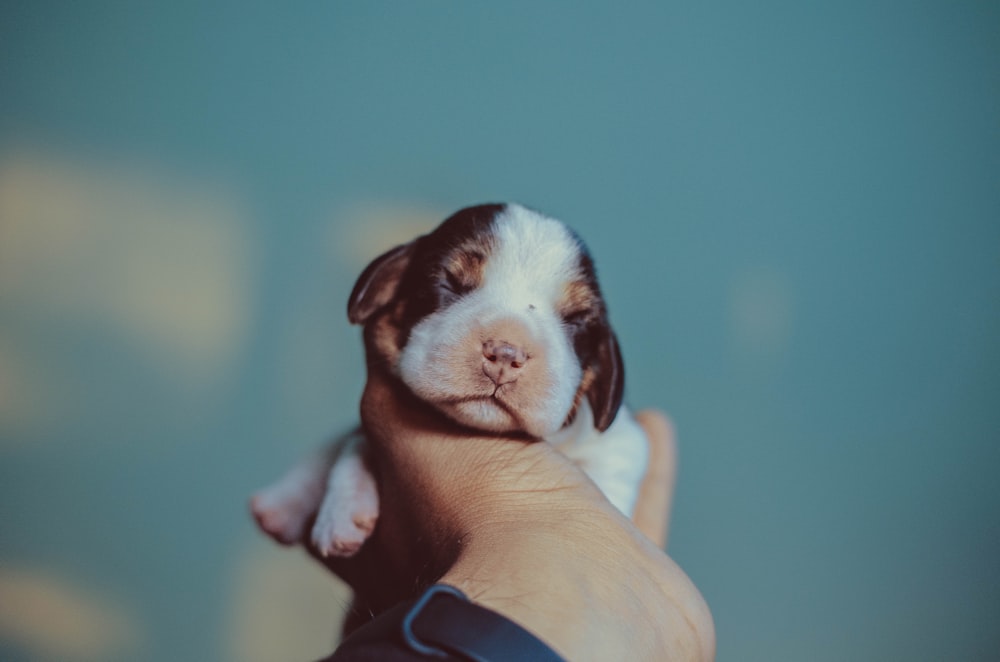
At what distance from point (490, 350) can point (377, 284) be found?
0.36 metres

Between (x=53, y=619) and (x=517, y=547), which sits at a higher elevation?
(x=517, y=547)

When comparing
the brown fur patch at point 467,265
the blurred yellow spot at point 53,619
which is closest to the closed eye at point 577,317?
the brown fur patch at point 467,265

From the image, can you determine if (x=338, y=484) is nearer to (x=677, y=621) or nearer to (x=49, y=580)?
(x=677, y=621)

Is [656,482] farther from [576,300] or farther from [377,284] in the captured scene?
[377,284]

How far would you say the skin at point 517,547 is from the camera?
2.66ft

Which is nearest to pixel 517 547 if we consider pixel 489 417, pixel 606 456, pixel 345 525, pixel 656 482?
pixel 489 417

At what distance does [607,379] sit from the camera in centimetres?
145

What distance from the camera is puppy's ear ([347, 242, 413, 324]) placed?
4.41 feet

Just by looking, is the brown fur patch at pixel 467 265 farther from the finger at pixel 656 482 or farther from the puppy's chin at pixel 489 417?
the finger at pixel 656 482

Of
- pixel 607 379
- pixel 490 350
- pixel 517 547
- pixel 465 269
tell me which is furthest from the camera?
pixel 607 379

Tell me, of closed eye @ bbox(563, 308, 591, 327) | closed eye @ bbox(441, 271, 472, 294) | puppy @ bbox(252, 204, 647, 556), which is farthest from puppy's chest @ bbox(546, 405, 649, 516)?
closed eye @ bbox(441, 271, 472, 294)

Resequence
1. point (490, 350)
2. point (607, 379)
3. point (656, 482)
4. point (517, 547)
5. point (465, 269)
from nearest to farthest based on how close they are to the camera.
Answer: point (517, 547) < point (490, 350) < point (465, 269) < point (607, 379) < point (656, 482)

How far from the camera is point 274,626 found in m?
2.39

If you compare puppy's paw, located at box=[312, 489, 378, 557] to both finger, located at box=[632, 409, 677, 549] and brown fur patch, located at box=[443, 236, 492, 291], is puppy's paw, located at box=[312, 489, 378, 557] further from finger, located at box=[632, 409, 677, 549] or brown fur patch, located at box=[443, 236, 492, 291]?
finger, located at box=[632, 409, 677, 549]
